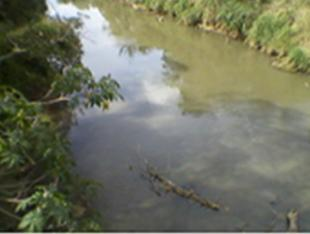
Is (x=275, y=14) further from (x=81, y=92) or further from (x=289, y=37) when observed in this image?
(x=81, y=92)

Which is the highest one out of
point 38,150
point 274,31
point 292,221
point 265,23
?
point 265,23

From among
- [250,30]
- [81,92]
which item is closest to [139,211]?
[81,92]

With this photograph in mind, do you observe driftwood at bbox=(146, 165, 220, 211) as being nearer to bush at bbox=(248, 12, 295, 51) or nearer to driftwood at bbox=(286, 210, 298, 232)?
driftwood at bbox=(286, 210, 298, 232)

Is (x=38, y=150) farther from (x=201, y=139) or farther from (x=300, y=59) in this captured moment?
(x=300, y=59)

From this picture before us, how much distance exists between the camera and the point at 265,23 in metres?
16.2

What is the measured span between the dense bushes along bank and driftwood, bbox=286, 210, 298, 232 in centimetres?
729

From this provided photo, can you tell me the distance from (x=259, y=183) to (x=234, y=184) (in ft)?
1.49

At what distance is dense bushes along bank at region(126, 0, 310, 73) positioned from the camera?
1471 centimetres

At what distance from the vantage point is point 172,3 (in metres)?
21.8

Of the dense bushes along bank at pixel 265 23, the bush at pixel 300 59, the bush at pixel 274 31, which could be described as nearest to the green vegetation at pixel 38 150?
the bush at pixel 300 59

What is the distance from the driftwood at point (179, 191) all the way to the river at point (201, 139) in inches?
4.6

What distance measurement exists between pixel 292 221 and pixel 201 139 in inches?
134

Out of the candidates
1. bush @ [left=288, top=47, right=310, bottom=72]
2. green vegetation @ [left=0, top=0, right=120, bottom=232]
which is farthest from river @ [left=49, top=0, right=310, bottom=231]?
green vegetation @ [left=0, top=0, right=120, bottom=232]

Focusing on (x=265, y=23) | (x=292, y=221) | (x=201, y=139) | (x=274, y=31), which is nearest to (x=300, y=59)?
(x=274, y=31)
